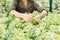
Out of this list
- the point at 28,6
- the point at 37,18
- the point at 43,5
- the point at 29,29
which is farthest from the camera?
the point at 43,5

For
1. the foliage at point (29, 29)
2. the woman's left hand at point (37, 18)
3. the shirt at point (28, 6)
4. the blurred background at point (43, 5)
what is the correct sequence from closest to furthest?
the foliage at point (29, 29) → the woman's left hand at point (37, 18) → the shirt at point (28, 6) → the blurred background at point (43, 5)

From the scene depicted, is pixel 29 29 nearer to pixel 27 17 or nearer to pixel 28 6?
pixel 27 17

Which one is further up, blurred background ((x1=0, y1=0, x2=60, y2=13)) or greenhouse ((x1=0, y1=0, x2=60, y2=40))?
greenhouse ((x1=0, y1=0, x2=60, y2=40))

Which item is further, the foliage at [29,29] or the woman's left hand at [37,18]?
the woman's left hand at [37,18]

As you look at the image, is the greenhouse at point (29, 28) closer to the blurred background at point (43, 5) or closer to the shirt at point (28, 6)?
the shirt at point (28, 6)

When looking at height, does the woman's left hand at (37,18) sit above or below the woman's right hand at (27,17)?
below

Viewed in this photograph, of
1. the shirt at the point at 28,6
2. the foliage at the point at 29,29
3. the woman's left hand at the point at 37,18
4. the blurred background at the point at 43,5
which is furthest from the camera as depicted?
the blurred background at the point at 43,5

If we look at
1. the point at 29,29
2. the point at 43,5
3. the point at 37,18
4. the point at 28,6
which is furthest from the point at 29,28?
the point at 43,5

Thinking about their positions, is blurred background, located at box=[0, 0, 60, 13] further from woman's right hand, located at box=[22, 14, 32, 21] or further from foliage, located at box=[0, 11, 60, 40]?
foliage, located at box=[0, 11, 60, 40]

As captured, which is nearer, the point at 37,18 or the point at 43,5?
the point at 37,18

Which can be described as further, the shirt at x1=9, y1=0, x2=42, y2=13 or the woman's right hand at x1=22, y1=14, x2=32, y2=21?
the shirt at x1=9, y1=0, x2=42, y2=13

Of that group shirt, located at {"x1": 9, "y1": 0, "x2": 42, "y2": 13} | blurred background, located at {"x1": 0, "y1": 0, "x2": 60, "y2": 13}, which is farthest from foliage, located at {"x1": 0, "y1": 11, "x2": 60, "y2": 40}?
blurred background, located at {"x1": 0, "y1": 0, "x2": 60, "y2": 13}

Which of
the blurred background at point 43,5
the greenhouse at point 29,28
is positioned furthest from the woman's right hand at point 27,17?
the blurred background at point 43,5

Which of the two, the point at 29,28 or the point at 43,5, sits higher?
the point at 29,28
